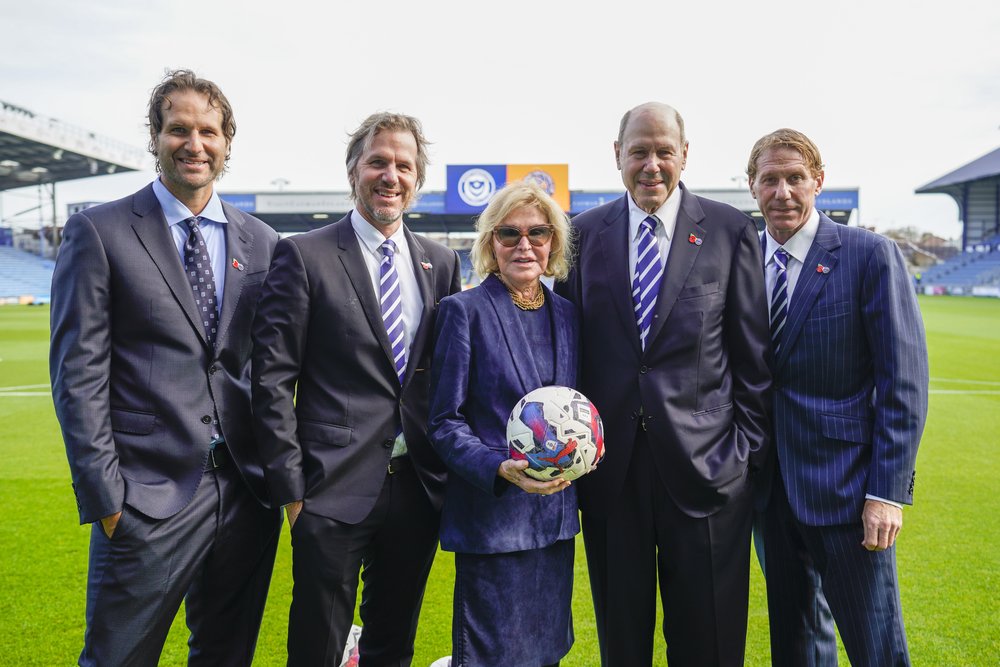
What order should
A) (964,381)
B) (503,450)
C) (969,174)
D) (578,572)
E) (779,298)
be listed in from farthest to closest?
(969,174)
(964,381)
(578,572)
(779,298)
(503,450)

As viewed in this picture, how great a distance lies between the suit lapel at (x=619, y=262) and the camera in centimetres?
276

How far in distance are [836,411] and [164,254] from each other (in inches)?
110

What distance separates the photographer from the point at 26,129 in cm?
3428

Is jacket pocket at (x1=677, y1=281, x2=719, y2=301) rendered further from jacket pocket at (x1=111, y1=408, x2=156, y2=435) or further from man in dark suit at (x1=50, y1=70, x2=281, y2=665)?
jacket pocket at (x1=111, y1=408, x2=156, y2=435)

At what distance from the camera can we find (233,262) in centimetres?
281

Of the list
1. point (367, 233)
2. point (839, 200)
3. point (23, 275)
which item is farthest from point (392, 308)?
point (23, 275)

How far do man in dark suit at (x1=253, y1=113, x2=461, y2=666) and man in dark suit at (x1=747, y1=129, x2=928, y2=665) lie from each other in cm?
155

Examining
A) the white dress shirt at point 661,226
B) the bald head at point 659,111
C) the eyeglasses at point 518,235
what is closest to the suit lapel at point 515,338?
the eyeglasses at point 518,235

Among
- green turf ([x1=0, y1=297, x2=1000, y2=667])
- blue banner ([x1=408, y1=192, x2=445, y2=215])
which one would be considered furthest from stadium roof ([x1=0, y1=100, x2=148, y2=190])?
green turf ([x1=0, y1=297, x2=1000, y2=667])

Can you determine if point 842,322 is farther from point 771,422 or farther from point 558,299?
point 558,299

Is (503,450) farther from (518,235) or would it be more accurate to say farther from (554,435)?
(518,235)

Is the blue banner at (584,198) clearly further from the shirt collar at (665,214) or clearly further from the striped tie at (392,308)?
the striped tie at (392,308)

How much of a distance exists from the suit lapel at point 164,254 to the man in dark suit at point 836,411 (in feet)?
8.00

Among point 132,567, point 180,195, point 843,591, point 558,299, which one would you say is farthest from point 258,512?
point 843,591
